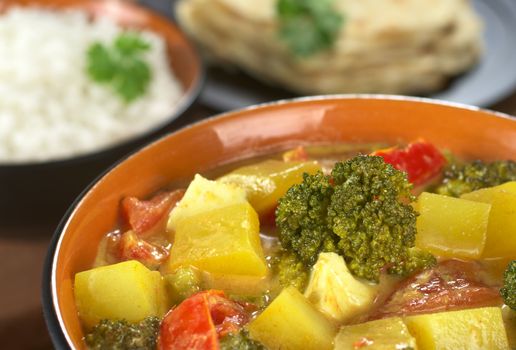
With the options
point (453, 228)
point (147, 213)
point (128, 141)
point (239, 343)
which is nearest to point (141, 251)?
point (147, 213)

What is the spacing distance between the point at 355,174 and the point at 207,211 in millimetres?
460

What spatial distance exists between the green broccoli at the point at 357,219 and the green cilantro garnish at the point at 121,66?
2584 mm

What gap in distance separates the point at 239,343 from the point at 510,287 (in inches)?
26.8

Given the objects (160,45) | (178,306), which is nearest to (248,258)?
(178,306)

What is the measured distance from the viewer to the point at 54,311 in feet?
5.87

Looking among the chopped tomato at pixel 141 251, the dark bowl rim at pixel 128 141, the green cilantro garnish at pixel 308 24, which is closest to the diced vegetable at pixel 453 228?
the chopped tomato at pixel 141 251

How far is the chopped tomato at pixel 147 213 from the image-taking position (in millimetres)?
2201

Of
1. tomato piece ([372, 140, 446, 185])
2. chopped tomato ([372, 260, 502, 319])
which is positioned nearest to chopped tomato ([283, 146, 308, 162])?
tomato piece ([372, 140, 446, 185])

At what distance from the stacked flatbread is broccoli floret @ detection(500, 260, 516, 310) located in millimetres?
2525

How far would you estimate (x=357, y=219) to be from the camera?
190 cm

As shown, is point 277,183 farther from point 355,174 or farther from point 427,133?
point 427,133

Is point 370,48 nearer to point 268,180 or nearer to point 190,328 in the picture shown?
point 268,180

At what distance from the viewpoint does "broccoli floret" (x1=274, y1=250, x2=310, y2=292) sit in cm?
193

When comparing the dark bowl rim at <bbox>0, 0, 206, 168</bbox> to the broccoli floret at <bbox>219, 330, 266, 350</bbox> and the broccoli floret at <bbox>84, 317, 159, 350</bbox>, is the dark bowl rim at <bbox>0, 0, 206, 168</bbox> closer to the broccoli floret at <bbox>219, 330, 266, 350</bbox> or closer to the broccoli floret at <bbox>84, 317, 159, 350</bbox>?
the broccoli floret at <bbox>84, 317, 159, 350</bbox>
